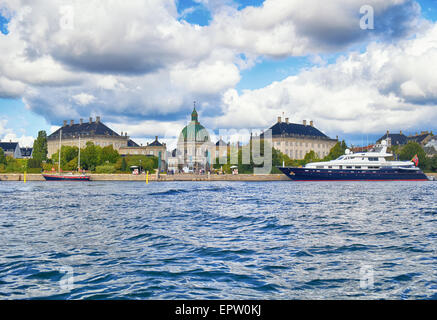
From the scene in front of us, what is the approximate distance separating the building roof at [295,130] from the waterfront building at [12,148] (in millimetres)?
116662

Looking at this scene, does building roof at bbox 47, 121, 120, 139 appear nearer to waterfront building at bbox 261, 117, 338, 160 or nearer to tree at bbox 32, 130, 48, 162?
tree at bbox 32, 130, 48, 162

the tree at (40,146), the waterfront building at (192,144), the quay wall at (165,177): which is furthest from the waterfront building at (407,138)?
the tree at (40,146)

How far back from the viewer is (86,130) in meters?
174

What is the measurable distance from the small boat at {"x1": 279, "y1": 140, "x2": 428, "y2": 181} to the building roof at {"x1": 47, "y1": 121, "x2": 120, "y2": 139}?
10046 cm

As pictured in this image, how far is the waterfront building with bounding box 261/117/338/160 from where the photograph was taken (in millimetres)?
159750

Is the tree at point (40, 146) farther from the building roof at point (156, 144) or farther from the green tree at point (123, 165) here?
the building roof at point (156, 144)

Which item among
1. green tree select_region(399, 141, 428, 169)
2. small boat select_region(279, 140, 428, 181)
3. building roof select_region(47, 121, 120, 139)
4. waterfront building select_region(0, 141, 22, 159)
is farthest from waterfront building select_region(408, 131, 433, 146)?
waterfront building select_region(0, 141, 22, 159)

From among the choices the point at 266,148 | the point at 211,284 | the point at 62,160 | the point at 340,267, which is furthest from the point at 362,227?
the point at 62,160

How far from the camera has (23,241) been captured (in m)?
15.3

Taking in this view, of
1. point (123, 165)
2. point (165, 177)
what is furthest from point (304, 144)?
point (165, 177)

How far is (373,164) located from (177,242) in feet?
280

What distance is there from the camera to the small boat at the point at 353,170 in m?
91.5

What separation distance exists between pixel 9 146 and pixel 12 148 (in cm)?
263
